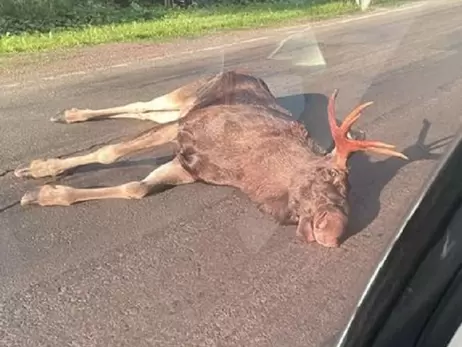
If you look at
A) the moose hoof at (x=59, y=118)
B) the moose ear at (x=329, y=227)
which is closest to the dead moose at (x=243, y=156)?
the moose ear at (x=329, y=227)

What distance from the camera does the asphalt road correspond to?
2.75 metres

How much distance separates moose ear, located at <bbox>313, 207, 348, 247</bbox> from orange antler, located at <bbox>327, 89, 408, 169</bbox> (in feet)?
0.55

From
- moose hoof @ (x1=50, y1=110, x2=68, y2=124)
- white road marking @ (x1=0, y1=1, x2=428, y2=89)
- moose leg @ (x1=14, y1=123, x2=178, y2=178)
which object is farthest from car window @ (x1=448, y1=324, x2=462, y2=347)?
moose hoof @ (x1=50, y1=110, x2=68, y2=124)

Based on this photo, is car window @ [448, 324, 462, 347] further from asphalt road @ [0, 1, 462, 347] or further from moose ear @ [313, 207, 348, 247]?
moose ear @ [313, 207, 348, 247]

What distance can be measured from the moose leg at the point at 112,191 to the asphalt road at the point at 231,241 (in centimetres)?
5

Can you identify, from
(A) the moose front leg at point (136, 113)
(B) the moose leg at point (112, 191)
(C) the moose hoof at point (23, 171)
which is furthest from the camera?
(A) the moose front leg at point (136, 113)

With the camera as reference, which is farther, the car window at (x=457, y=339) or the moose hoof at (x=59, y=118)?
the moose hoof at (x=59, y=118)

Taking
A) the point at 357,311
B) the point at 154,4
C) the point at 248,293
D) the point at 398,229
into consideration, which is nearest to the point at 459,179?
the point at 398,229

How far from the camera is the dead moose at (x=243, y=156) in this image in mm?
3080

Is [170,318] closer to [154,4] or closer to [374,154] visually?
[374,154]

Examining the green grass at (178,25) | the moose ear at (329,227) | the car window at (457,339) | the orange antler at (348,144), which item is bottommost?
the green grass at (178,25)

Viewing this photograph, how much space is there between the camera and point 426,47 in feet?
11.5

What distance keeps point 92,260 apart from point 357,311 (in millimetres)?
2007

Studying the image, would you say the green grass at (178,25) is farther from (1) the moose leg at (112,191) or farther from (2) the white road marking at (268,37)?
(1) the moose leg at (112,191)
